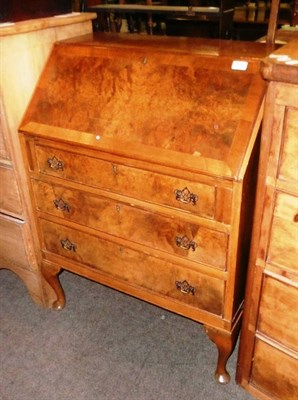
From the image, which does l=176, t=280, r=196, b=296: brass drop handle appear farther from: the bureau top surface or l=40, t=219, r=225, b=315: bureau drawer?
the bureau top surface

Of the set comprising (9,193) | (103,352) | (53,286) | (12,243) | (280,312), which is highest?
(9,193)

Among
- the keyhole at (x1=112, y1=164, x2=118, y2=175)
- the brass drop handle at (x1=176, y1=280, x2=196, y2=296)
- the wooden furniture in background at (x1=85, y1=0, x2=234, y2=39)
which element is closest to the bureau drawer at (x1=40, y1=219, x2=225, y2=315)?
the brass drop handle at (x1=176, y1=280, x2=196, y2=296)

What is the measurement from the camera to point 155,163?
131 cm

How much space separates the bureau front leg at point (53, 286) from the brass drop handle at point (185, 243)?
718 mm

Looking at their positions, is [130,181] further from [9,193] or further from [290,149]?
[9,193]

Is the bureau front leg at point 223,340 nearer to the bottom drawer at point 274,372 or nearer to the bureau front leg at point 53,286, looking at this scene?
the bottom drawer at point 274,372

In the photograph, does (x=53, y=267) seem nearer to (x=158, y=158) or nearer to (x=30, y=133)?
(x=30, y=133)

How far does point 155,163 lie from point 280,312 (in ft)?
2.09

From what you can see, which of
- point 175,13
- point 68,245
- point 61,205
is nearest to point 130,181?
point 61,205

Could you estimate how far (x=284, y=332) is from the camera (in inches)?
52.3

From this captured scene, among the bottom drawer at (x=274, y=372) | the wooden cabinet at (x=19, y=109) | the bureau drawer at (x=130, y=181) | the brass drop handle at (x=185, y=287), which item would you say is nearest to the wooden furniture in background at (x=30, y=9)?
the wooden cabinet at (x=19, y=109)

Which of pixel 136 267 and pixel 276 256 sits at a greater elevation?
pixel 276 256

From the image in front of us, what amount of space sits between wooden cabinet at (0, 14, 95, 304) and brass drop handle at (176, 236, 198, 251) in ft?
2.44

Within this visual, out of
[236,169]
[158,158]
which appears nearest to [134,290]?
[158,158]
